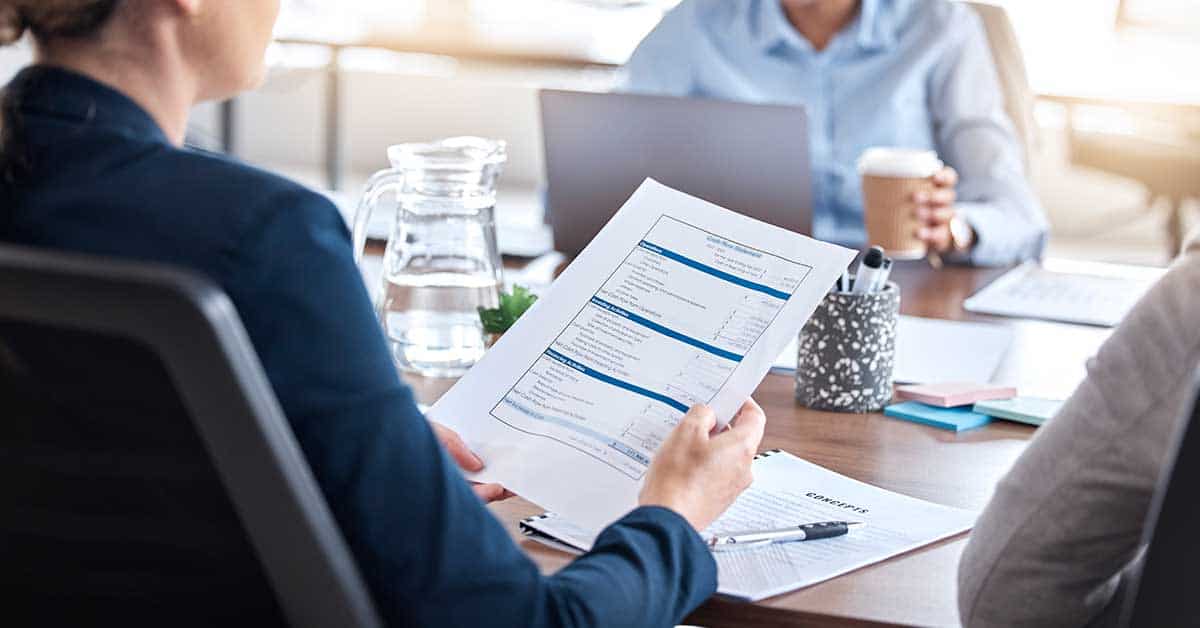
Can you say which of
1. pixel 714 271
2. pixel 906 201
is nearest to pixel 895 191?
pixel 906 201

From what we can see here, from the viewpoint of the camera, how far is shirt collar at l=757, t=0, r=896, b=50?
2.62 metres

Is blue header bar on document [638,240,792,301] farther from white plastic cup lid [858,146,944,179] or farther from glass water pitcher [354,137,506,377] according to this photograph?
white plastic cup lid [858,146,944,179]

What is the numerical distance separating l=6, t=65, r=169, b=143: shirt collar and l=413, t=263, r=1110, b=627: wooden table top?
1.34 feet

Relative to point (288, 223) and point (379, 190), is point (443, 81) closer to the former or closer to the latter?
point (379, 190)

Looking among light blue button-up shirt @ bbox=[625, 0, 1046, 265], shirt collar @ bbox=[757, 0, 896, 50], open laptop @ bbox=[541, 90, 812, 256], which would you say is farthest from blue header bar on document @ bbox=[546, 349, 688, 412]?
shirt collar @ bbox=[757, 0, 896, 50]

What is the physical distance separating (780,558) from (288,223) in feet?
1.53

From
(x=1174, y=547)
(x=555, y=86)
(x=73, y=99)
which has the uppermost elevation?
(x=73, y=99)

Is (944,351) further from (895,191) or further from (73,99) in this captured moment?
(73,99)

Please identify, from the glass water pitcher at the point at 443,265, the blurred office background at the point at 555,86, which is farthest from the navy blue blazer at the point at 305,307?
the blurred office background at the point at 555,86

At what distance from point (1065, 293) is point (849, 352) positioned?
0.70m

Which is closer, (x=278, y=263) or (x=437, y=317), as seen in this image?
(x=278, y=263)

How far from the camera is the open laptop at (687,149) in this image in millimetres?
1986

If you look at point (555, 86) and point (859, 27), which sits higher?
point (859, 27)

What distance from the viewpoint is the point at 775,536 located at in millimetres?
1109
